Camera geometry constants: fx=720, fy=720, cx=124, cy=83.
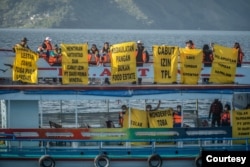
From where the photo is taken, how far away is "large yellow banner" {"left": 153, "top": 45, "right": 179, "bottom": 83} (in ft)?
92.2

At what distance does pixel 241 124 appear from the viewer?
27.8m

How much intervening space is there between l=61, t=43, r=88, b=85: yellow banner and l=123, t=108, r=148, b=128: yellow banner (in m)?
2.12

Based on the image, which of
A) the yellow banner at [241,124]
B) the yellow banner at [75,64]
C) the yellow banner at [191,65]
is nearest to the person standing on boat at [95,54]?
the yellow banner at [75,64]

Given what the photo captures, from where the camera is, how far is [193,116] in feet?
101

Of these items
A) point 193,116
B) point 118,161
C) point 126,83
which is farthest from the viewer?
point 193,116

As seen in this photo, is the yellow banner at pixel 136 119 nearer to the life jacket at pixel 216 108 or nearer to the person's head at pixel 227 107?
the life jacket at pixel 216 108

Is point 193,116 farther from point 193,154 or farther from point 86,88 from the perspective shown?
point 86,88

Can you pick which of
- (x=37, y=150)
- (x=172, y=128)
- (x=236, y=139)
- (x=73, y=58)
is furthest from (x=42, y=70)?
(x=236, y=139)

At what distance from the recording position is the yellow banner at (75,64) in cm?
2795

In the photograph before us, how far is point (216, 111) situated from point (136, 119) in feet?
10.8

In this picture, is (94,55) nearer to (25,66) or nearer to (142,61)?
(142,61)

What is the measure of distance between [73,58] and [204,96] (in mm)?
5315

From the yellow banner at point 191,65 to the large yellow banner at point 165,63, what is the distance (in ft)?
1.22

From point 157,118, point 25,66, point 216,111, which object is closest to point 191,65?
point 216,111
